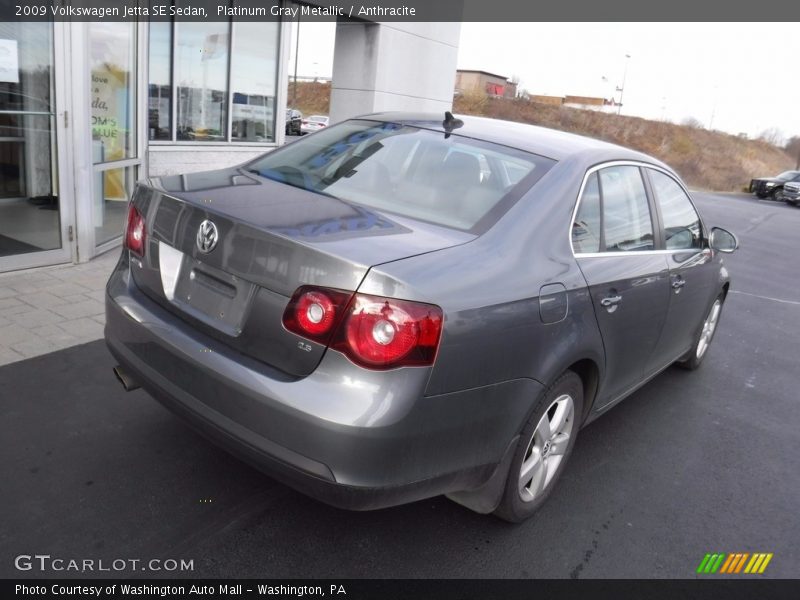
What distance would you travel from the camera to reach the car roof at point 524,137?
322 cm

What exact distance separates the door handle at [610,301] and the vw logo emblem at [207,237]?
1.67 m

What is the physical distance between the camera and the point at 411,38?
12.0 metres

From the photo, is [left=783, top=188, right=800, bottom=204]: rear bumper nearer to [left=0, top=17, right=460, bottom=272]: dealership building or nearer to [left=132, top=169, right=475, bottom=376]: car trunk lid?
[left=0, top=17, right=460, bottom=272]: dealership building

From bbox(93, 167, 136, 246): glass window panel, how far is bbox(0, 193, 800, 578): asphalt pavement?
2.64 metres

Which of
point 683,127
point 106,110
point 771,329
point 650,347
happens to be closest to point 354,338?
point 650,347

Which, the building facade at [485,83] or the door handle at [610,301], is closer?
the door handle at [610,301]

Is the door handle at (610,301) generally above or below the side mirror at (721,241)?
below

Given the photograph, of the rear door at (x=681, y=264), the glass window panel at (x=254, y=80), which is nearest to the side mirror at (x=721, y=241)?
the rear door at (x=681, y=264)

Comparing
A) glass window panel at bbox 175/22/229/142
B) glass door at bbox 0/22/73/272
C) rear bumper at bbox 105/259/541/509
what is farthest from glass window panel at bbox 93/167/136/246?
rear bumper at bbox 105/259/541/509

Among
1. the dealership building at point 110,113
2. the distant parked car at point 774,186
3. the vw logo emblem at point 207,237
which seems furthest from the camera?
the distant parked car at point 774,186

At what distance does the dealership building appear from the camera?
18.9 ft

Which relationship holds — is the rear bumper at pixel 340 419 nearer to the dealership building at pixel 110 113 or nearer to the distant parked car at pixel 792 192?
the dealership building at pixel 110 113

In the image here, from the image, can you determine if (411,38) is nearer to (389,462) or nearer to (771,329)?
(771,329)

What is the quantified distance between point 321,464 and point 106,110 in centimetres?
571
